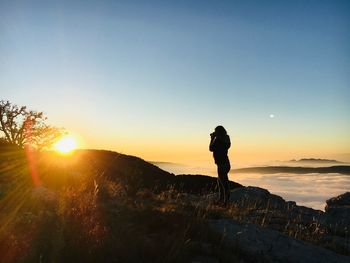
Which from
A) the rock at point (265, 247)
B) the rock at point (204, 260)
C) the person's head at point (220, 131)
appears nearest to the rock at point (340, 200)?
the person's head at point (220, 131)

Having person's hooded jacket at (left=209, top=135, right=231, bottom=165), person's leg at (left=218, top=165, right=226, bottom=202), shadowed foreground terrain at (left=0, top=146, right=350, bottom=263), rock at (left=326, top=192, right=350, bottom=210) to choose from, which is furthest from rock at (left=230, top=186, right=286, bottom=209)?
shadowed foreground terrain at (left=0, top=146, right=350, bottom=263)

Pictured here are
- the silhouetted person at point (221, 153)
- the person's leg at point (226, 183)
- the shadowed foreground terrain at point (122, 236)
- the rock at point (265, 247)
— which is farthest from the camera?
the silhouetted person at point (221, 153)

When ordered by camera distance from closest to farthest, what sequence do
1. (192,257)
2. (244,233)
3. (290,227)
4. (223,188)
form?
(192,257), (244,233), (290,227), (223,188)

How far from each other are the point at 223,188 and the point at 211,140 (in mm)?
1625

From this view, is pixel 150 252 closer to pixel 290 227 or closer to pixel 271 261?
pixel 271 261

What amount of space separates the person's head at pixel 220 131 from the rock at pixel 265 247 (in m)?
5.29

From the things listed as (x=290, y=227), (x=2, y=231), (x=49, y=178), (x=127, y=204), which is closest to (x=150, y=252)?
(x=2, y=231)

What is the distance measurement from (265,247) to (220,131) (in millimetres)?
6315

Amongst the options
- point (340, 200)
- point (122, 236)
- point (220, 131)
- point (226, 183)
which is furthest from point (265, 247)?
point (340, 200)

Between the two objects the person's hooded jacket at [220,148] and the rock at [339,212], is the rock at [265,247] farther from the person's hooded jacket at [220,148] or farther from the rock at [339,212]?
the rock at [339,212]

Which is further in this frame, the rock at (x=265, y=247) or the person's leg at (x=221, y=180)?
the person's leg at (x=221, y=180)

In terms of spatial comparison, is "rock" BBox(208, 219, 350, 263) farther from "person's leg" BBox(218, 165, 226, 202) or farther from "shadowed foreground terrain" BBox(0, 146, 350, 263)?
"person's leg" BBox(218, 165, 226, 202)

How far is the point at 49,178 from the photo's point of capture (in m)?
14.8

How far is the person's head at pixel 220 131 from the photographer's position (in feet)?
43.6
